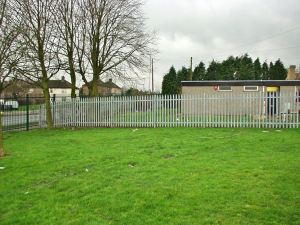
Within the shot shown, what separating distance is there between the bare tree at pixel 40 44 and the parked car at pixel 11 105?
1624 millimetres

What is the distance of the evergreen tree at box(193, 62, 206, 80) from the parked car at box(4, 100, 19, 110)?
35.5m

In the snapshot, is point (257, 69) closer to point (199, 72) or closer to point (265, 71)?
point (265, 71)

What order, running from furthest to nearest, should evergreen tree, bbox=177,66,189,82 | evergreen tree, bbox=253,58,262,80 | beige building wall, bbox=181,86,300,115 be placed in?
evergreen tree, bbox=253,58,262,80 < evergreen tree, bbox=177,66,189,82 < beige building wall, bbox=181,86,300,115

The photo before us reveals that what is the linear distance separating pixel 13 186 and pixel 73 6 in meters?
16.5

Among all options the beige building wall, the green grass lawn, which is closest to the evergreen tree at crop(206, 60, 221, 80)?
the beige building wall

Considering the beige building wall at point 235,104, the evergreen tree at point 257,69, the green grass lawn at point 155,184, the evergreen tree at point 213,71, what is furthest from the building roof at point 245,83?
the evergreen tree at point 257,69

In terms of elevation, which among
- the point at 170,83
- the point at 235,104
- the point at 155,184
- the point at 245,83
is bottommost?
the point at 155,184

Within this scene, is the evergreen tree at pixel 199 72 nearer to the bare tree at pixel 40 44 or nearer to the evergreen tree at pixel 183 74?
the evergreen tree at pixel 183 74

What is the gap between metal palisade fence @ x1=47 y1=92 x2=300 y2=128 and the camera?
17.4 m

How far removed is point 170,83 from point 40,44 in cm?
3101

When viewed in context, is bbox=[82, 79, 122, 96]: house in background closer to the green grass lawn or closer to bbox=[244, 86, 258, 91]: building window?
bbox=[244, 86, 258, 91]: building window

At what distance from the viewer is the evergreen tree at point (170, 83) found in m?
47.8

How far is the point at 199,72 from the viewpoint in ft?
177

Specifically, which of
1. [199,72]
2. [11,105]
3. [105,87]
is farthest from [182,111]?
[199,72]
